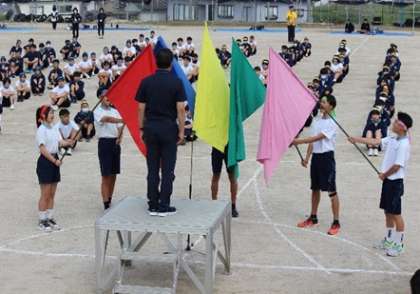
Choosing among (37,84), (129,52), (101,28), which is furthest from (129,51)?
(101,28)

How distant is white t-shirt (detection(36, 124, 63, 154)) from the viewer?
9.59 meters

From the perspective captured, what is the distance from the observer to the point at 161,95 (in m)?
7.91

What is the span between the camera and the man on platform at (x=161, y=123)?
7.89m

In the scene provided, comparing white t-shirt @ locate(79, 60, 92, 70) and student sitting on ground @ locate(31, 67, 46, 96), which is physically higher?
white t-shirt @ locate(79, 60, 92, 70)

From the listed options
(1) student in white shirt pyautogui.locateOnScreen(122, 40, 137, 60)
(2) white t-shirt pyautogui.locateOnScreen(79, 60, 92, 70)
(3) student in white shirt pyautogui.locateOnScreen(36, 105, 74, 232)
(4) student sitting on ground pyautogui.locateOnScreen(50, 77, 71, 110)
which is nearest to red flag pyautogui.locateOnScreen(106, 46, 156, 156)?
(3) student in white shirt pyautogui.locateOnScreen(36, 105, 74, 232)

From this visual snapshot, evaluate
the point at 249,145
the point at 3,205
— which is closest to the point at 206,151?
the point at 249,145

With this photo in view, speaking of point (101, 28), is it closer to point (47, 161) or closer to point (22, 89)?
point (22, 89)

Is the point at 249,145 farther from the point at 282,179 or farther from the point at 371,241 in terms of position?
the point at 371,241

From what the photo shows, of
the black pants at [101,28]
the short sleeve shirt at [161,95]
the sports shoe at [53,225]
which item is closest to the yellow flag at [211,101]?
the short sleeve shirt at [161,95]

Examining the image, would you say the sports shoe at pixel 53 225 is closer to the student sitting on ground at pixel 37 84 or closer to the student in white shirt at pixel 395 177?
the student in white shirt at pixel 395 177

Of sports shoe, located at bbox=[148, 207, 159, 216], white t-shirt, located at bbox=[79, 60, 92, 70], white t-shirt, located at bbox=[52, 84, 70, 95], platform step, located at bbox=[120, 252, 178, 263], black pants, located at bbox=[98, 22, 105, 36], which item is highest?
black pants, located at bbox=[98, 22, 105, 36]

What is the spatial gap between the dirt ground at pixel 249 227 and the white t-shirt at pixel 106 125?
1.12 meters

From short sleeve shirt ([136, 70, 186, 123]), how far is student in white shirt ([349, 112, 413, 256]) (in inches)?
98.8

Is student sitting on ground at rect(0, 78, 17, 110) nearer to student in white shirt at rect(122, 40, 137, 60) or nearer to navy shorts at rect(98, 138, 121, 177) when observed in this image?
student in white shirt at rect(122, 40, 137, 60)
